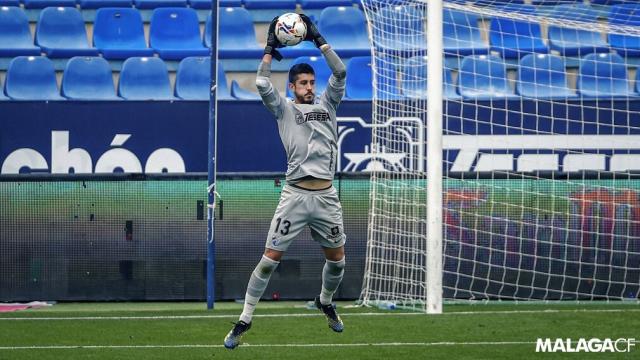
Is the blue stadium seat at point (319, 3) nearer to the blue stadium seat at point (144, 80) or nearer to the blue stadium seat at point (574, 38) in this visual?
the blue stadium seat at point (144, 80)

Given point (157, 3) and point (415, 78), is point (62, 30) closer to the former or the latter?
point (157, 3)

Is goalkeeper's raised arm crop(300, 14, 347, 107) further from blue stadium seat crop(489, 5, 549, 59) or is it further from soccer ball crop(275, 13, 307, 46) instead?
blue stadium seat crop(489, 5, 549, 59)

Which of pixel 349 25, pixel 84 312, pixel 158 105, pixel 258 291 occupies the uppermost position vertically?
pixel 349 25

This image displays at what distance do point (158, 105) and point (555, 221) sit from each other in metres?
5.07

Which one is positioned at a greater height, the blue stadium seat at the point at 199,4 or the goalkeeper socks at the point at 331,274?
the blue stadium seat at the point at 199,4

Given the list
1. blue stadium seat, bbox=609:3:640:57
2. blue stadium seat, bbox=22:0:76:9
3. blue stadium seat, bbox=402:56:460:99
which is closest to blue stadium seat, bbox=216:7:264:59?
blue stadium seat, bbox=22:0:76:9

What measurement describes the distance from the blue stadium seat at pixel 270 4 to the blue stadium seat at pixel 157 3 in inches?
42.2

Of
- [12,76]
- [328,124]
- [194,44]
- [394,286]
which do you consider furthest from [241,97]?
[328,124]

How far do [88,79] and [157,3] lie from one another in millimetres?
2678

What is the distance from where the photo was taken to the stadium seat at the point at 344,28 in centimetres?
1736

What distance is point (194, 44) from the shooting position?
17500mm

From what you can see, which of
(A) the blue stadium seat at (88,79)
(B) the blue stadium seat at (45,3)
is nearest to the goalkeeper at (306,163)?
(A) the blue stadium seat at (88,79)

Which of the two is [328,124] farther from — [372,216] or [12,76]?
[12,76]

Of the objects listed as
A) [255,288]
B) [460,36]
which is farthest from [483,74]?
[255,288]
